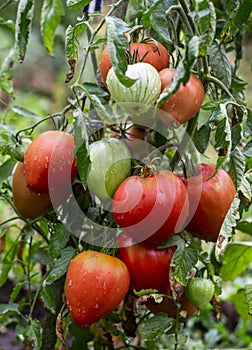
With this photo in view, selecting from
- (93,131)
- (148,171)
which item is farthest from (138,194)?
(93,131)

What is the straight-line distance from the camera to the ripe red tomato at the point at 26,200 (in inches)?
30.7

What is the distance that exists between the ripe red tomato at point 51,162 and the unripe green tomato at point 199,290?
211mm

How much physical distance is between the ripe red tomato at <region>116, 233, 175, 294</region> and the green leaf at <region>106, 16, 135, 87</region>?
226 mm

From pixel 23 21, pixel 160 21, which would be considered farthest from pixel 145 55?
pixel 23 21

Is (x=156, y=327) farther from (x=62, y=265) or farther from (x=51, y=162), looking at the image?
(x=51, y=162)

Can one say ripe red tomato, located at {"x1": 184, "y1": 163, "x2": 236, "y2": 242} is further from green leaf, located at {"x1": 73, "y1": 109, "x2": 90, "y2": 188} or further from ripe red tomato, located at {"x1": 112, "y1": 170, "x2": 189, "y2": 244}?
green leaf, located at {"x1": 73, "y1": 109, "x2": 90, "y2": 188}

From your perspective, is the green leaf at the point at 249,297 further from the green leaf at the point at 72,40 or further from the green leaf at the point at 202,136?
the green leaf at the point at 72,40

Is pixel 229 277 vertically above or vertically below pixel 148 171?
below

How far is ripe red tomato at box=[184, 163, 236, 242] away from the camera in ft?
2.26

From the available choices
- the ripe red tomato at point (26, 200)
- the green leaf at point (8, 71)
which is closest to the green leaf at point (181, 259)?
the ripe red tomato at point (26, 200)

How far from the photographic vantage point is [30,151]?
704 millimetres

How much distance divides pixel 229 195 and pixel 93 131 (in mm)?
201

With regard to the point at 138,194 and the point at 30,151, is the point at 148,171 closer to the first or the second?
the point at 138,194

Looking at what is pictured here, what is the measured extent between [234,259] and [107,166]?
0.48 meters
